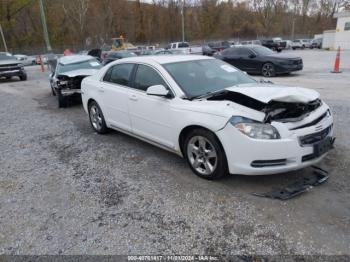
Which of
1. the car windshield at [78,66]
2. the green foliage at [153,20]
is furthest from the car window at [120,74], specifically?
the green foliage at [153,20]

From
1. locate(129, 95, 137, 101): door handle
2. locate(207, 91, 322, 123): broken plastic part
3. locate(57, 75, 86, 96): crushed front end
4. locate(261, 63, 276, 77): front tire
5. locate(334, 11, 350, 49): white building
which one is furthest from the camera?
locate(334, 11, 350, 49): white building

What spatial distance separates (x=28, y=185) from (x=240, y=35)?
7827 centimetres

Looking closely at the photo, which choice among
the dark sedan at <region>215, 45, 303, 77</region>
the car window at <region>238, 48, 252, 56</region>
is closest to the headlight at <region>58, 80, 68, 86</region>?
the dark sedan at <region>215, 45, 303, 77</region>

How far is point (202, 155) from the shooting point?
12.5 ft

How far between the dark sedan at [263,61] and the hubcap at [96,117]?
9.56m

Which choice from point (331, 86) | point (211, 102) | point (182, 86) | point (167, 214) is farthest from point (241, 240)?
point (331, 86)

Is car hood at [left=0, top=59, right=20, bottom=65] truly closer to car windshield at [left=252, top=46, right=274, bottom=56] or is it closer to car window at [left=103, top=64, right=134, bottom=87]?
car windshield at [left=252, top=46, right=274, bottom=56]

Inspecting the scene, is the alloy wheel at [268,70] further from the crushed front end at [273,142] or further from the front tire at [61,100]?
the crushed front end at [273,142]

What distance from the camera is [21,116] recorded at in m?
8.56

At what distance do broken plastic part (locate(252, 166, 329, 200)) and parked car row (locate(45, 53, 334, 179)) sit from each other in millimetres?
275

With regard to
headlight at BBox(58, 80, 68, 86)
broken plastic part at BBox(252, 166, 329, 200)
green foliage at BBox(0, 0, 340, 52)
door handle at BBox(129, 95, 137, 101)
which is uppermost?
green foliage at BBox(0, 0, 340, 52)

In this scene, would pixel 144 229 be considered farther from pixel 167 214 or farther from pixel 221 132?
pixel 221 132

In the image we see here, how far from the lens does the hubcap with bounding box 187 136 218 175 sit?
3715 millimetres

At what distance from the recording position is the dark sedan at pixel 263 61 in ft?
43.4
